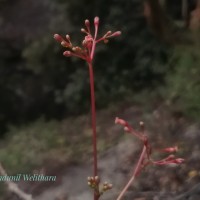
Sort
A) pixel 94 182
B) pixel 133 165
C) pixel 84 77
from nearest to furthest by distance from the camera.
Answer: pixel 94 182, pixel 133 165, pixel 84 77

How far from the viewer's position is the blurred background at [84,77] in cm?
512

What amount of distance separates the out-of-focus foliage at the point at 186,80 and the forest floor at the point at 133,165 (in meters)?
0.13

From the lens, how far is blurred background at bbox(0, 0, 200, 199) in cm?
512

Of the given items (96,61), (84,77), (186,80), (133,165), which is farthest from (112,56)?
(133,165)

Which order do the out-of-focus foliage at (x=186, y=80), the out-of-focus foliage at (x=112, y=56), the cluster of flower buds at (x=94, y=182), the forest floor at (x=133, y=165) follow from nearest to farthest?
the cluster of flower buds at (x=94, y=182)
the forest floor at (x=133, y=165)
the out-of-focus foliage at (x=186, y=80)
the out-of-focus foliage at (x=112, y=56)

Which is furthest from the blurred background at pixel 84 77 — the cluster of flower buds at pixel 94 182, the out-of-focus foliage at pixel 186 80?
the cluster of flower buds at pixel 94 182

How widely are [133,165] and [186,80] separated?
1293 mm

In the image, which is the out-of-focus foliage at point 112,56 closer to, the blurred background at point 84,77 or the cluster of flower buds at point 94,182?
the blurred background at point 84,77

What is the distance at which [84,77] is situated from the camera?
6703 mm

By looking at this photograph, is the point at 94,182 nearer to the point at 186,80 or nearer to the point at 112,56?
the point at 186,80

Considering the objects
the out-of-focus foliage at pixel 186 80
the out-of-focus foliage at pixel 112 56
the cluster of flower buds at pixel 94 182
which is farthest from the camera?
the out-of-focus foliage at pixel 112 56

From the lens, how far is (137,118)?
18.5 feet

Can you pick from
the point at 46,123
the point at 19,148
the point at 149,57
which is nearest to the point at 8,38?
the point at 46,123

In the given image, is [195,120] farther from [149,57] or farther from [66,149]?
[149,57]
